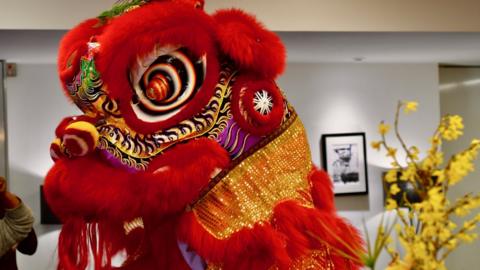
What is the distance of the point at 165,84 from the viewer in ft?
3.67

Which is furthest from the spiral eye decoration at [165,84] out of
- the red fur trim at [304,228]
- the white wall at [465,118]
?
the white wall at [465,118]

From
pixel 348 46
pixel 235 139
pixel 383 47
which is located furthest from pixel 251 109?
pixel 383 47

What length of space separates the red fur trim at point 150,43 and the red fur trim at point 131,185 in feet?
0.24

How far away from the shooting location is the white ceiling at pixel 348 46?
244 cm

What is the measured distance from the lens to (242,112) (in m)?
1.13

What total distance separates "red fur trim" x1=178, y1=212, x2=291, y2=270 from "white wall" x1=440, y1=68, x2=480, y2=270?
144 inches

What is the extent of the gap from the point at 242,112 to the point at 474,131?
3.86 m

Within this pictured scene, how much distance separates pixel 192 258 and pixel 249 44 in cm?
37

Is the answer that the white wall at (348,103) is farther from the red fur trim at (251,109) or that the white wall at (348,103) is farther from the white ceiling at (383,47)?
the red fur trim at (251,109)

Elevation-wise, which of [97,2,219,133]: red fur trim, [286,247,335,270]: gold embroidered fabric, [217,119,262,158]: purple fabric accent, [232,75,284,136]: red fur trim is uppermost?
[97,2,219,133]: red fur trim

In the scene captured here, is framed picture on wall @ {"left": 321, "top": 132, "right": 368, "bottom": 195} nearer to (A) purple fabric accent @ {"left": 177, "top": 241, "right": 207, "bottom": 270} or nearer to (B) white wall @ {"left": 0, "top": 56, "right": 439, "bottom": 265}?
(B) white wall @ {"left": 0, "top": 56, "right": 439, "bottom": 265}

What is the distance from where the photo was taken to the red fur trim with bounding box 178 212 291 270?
1.08 meters

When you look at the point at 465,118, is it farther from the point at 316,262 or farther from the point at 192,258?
the point at 192,258

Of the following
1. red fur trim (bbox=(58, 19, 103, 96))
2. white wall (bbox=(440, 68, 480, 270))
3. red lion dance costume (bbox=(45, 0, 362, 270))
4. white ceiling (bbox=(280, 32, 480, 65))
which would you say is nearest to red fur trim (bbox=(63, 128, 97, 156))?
red lion dance costume (bbox=(45, 0, 362, 270))
